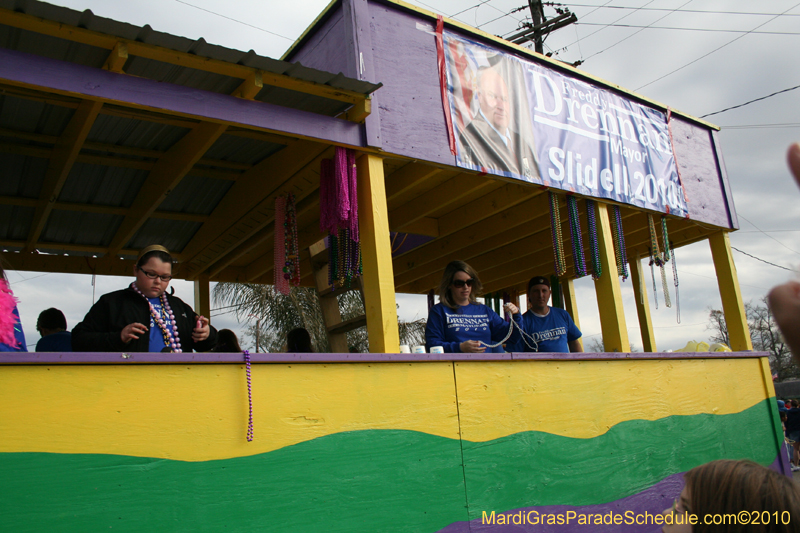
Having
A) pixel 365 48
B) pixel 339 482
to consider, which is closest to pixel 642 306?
pixel 365 48

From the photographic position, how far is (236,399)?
2791 mm

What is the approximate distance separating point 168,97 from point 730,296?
20.0 ft

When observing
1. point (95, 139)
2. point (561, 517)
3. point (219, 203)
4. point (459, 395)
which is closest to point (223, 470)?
point (459, 395)

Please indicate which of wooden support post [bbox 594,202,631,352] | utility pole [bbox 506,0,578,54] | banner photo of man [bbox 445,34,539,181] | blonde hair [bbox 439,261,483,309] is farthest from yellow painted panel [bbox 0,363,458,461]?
utility pole [bbox 506,0,578,54]

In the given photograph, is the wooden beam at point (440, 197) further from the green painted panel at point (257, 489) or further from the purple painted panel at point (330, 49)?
the green painted panel at point (257, 489)

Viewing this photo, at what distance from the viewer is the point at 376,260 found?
12.2 ft

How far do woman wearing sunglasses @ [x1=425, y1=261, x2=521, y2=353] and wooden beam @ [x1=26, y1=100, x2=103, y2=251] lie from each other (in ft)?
8.13

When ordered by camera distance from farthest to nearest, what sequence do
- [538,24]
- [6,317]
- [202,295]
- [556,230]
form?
[538,24] < [202,295] < [556,230] < [6,317]

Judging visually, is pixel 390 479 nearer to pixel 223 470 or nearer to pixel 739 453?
pixel 223 470

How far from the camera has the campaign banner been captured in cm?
454

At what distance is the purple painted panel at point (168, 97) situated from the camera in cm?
281

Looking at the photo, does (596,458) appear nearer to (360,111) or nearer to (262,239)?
(360,111)

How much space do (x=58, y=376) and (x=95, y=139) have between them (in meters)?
2.31

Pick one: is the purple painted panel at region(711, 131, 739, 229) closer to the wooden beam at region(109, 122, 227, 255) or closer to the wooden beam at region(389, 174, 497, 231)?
the wooden beam at region(389, 174, 497, 231)
